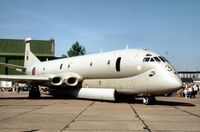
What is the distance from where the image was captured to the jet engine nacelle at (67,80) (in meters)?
24.9

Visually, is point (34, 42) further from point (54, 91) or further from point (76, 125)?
point (76, 125)

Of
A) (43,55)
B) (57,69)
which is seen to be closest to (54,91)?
(57,69)

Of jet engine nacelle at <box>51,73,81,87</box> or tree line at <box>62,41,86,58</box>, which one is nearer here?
jet engine nacelle at <box>51,73,81,87</box>

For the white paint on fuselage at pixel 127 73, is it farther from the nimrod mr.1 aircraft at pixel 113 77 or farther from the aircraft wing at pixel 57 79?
the aircraft wing at pixel 57 79

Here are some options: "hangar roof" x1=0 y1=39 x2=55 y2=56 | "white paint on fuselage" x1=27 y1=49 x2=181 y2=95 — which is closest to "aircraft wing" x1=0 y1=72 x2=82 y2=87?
"white paint on fuselage" x1=27 y1=49 x2=181 y2=95

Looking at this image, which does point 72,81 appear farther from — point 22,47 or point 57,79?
point 22,47

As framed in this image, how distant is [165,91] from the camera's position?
1792 cm

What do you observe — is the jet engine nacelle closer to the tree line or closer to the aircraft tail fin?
the aircraft tail fin

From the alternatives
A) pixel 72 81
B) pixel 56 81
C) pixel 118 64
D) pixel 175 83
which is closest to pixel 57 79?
pixel 56 81

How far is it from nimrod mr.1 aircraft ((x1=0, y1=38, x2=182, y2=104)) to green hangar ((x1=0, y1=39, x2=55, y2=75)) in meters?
52.3

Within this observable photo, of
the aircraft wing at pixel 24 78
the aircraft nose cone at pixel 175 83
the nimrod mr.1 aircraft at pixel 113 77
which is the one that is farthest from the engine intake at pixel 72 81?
the aircraft nose cone at pixel 175 83

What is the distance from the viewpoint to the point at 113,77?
2122 cm

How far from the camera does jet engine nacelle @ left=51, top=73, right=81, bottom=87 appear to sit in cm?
A: 2492

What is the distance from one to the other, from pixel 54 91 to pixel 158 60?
12.7m
